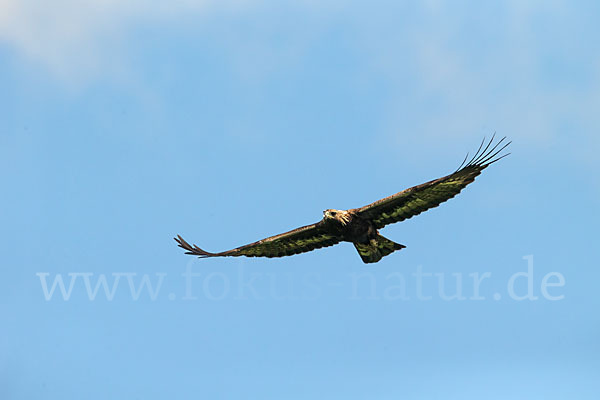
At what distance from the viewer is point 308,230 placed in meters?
31.8

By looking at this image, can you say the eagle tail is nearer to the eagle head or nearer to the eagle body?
the eagle body

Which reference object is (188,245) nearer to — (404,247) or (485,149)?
(404,247)

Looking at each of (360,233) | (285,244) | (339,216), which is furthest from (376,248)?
(285,244)

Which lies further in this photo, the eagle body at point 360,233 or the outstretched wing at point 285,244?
the outstretched wing at point 285,244

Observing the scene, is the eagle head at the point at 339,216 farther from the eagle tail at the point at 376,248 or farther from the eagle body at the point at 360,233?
the eagle tail at the point at 376,248

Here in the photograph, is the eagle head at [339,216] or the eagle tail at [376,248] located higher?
the eagle head at [339,216]

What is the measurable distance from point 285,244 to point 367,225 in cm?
276

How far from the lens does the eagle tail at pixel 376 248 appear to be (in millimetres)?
31047

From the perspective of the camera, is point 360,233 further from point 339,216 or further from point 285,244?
point 285,244

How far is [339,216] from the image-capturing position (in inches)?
1206

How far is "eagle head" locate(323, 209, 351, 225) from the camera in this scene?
30.6 m

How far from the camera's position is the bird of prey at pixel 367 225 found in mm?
29859

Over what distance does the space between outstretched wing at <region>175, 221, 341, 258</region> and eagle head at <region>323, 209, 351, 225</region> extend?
1050 mm

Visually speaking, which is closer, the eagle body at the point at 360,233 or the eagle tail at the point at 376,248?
the eagle body at the point at 360,233
